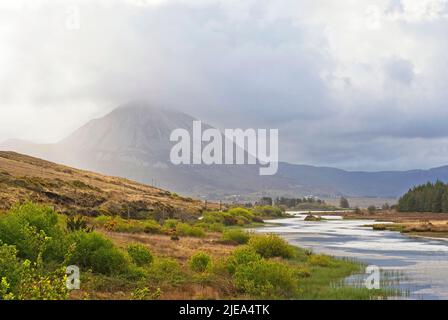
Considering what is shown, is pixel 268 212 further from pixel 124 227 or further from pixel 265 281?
pixel 265 281

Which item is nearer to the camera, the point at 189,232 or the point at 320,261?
the point at 320,261

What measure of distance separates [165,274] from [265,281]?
18.4 feet

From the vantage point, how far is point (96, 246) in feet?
92.0

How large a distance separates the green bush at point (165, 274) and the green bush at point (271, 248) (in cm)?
1376

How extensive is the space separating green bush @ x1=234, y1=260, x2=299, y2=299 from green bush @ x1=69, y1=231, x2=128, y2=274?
19.7ft

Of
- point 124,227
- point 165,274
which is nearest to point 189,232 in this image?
point 124,227

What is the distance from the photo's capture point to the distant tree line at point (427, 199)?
159875mm

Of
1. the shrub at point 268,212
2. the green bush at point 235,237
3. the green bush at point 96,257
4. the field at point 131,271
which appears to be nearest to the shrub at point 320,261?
the field at point 131,271

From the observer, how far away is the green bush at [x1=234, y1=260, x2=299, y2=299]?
2536 centimetres

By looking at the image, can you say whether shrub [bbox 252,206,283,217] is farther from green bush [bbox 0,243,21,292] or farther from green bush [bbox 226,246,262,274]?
green bush [bbox 0,243,21,292]

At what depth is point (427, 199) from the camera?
169250 mm

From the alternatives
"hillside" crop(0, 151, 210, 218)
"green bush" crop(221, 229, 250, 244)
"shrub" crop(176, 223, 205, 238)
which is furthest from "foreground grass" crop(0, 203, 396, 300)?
"hillside" crop(0, 151, 210, 218)
